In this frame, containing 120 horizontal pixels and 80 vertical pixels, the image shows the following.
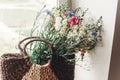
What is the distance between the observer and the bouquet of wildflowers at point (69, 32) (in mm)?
1290

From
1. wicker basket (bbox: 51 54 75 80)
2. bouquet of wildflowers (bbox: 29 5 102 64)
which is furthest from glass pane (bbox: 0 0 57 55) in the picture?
wicker basket (bbox: 51 54 75 80)

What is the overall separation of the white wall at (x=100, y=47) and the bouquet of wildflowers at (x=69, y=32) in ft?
0.15

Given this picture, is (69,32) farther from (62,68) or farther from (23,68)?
(23,68)

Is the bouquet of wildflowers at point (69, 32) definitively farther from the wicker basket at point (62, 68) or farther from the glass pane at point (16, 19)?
the glass pane at point (16, 19)

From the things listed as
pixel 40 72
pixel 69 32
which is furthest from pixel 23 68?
pixel 69 32

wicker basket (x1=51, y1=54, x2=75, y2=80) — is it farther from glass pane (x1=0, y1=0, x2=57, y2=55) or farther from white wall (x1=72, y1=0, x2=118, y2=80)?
glass pane (x1=0, y1=0, x2=57, y2=55)

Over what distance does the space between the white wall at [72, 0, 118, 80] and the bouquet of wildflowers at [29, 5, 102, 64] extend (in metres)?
0.05

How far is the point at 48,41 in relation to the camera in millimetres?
1260

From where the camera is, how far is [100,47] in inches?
54.1

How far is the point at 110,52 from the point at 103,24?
16cm

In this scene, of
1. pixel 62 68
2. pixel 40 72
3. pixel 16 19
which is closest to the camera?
pixel 40 72

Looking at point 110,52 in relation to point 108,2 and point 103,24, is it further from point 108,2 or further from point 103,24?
point 108,2

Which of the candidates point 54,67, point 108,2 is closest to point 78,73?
point 54,67

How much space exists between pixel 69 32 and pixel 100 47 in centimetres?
22
